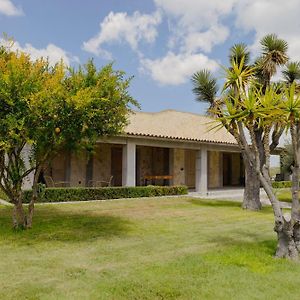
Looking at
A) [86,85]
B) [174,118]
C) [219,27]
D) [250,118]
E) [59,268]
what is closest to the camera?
[59,268]

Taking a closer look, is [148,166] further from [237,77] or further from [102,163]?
[237,77]

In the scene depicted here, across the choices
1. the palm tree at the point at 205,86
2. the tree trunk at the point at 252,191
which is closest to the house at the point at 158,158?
the palm tree at the point at 205,86

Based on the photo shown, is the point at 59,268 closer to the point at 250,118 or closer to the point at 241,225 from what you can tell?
the point at 250,118

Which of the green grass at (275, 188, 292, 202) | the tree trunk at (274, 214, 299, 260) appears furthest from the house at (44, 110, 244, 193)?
the tree trunk at (274, 214, 299, 260)

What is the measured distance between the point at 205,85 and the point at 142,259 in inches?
372

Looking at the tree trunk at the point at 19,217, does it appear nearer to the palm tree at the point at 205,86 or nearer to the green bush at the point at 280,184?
the palm tree at the point at 205,86

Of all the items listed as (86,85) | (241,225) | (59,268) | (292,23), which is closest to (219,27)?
(292,23)

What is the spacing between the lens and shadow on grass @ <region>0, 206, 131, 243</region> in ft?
28.9

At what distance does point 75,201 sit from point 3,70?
851 centimetres

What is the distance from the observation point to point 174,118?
91.0ft

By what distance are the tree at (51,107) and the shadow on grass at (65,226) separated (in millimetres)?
608

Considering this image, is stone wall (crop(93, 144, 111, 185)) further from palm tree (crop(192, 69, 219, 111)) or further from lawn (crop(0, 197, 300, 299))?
Answer: lawn (crop(0, 197, 300, 299))

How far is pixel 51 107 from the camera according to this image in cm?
776

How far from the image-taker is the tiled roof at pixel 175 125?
869 inches
